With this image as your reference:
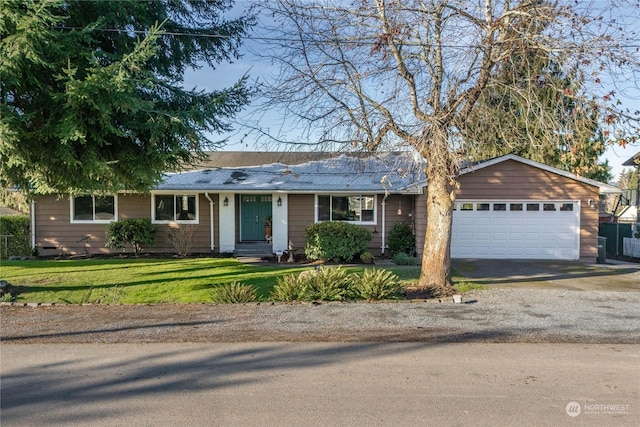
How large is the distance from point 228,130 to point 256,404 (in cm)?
732

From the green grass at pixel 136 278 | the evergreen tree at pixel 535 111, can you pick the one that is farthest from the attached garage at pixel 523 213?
the evergreen tree at pixel 535 111

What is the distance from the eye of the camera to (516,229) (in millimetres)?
15047

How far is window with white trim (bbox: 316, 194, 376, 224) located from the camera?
15828mm

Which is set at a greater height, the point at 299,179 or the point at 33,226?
the point at 299,179

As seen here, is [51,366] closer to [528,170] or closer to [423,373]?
[423,373]

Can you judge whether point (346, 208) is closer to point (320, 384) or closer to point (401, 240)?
point (401, 240)

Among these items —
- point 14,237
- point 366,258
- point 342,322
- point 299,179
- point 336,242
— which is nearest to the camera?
point 342,322

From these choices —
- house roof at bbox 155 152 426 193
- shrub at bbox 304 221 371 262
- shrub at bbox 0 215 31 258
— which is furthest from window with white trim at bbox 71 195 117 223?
shrub at bbox 304 221 371 262

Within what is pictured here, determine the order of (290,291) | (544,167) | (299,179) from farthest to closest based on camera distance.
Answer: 1. (299,179)
2. (544,167)
3. (290,291)

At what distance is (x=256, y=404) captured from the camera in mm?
3924

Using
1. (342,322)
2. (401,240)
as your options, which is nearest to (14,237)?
(401,240)

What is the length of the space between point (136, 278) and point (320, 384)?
8.24m

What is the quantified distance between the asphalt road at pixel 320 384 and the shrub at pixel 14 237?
12.0m

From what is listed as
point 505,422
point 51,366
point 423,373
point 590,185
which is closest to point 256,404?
point 423,373
